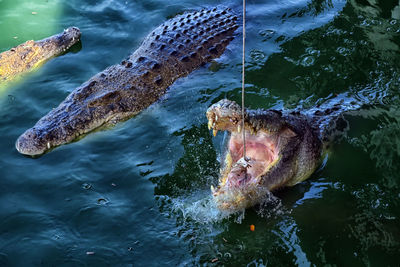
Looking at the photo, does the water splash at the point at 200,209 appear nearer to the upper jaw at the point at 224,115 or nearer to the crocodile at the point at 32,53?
the upper jaw at the point at 224,115

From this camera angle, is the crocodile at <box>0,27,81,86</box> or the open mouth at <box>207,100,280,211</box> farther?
the crocodile at <box>0,27,81,86</box>

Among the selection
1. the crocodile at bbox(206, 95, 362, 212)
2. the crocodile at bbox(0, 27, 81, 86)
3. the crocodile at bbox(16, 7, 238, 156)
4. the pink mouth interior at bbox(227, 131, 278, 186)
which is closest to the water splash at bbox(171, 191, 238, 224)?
the crocodile at bbox(206, 95, 362, 212)

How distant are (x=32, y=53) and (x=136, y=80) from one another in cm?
184

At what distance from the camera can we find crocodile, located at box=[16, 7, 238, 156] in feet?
20.0

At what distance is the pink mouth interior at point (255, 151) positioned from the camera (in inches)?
182

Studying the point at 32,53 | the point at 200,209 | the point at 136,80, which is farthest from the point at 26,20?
the point at 200,209

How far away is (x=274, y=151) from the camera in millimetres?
4648

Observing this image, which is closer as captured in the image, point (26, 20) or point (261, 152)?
point (261, 152)

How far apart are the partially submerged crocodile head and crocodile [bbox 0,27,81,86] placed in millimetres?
→ 4044

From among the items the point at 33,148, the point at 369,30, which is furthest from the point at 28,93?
the point at 369,30

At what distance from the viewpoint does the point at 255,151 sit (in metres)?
4.77

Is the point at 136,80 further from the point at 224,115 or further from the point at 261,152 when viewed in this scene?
the point at 224,115

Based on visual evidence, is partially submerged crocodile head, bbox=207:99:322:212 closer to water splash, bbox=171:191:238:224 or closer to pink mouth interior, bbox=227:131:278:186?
pink mouth interior, bbox=227:131:278:186

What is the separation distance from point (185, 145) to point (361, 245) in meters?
2.35
